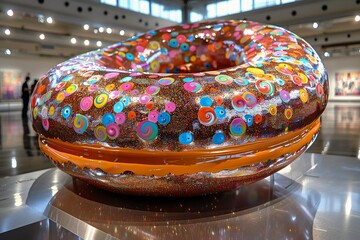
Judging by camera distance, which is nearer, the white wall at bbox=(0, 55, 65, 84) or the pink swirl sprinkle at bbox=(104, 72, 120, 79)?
the pink swirl sprinkle at bbox=(104, 72, 120, 79)

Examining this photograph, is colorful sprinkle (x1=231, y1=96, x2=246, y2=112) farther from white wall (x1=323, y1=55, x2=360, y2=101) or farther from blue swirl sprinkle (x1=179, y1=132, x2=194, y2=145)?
white wall (x1=323, y1=55, x2=360, y2=101)

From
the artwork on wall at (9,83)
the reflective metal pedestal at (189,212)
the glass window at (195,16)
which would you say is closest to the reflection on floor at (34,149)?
the reflective metal pedestal at (189,212)

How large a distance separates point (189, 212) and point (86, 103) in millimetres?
719

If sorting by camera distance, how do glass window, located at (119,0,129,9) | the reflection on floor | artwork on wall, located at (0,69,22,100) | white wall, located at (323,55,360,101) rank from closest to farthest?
the reflection on floor < glass window, located at (119,0,129,9) < artwork on wall, located at (0,69,22,100) < white wall, located at (323,55,360,101)

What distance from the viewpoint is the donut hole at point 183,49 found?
2.70 metres

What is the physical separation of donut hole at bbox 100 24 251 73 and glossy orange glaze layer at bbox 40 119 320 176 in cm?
115

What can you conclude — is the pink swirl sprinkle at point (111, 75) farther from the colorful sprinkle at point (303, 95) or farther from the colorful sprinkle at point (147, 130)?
the colorful sprinkle at point (303, 95)

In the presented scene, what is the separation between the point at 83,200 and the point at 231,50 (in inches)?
62.0

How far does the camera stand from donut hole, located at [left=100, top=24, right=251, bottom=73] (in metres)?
2.70

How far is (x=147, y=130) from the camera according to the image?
1.47 m

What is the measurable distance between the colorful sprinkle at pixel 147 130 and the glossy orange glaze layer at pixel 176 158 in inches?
2.9

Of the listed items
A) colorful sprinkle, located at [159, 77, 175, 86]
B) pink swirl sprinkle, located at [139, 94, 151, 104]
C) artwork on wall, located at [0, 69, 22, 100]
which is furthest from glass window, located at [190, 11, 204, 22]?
pink swirl sprinkle, located at [139, 94, 151, 104]

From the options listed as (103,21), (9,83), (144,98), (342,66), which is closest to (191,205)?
(144,98)

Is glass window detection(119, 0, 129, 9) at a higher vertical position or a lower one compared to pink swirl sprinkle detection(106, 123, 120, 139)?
higher
